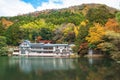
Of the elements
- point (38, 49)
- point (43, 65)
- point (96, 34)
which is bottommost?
point (43, 65)

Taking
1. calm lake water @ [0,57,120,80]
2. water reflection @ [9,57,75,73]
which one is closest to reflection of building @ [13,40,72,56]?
water reflection @ [9,57,75,73]

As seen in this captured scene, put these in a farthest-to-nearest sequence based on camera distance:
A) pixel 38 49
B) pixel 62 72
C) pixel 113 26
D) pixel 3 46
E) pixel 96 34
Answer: pixel 38 49, pixel 3 46, pixel 96 34, pixel 113 26, pixel 62 72

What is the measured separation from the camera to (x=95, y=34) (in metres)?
41.4

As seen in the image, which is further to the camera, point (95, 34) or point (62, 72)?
point (95, 34)

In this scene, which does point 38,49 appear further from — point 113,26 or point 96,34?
point 113,26

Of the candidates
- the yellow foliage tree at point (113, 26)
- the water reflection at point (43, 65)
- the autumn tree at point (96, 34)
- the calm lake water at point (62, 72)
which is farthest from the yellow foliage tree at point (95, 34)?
the calm lake water at point (62, 72)

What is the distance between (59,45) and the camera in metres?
50.0

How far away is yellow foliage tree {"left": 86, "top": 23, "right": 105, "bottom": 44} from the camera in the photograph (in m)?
40.6

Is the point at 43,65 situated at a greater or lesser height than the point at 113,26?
lesser

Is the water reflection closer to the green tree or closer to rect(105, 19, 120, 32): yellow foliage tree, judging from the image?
rect(105, 19, 120, 32): yellow foliage tree

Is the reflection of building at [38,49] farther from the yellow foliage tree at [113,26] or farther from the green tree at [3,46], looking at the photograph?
the yellow foliage tree at [113,26]

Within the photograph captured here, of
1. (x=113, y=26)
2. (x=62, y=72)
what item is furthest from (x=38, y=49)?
(x=62, y=72)

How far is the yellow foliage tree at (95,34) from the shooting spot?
40612mm

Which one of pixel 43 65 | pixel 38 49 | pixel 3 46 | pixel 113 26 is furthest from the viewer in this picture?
pixel 38 49
